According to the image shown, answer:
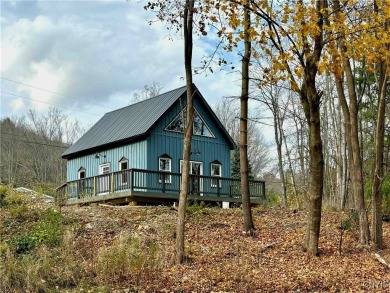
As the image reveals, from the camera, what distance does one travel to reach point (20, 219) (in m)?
11.5

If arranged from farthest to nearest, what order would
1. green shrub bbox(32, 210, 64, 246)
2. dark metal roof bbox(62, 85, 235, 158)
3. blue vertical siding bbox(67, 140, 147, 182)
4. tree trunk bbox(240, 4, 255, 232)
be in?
dark metal roof bbox(62, 85, 235, 158) → blue vertical siding bbox(67, 140, 147, 182) → tree trunk bbox(240, 4, 255, 232) → green shrub bbox(32, 210, 64, 246)

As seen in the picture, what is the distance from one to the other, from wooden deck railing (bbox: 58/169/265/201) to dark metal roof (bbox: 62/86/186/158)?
7.34ft

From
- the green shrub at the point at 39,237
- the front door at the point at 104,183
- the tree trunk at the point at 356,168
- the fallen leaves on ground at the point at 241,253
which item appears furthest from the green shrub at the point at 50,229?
the front door at the point at 104,183

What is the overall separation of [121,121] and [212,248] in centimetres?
1538

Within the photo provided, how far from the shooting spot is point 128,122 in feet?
76.1

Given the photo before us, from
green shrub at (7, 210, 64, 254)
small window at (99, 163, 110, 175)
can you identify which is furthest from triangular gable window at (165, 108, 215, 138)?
green shrub at (7, 210, 64, 254)

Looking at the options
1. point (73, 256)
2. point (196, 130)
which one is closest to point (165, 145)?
point (196, 130)

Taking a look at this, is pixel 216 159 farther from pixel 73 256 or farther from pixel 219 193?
pixel 73 256

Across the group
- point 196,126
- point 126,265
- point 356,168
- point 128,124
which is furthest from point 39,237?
point 196,126

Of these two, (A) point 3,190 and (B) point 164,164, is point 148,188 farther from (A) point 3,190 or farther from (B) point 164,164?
(A) point 3,190

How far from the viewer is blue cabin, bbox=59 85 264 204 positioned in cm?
1927

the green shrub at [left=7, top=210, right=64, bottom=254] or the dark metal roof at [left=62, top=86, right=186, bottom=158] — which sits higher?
the dark metal roof at [left=62, top=86, right=186, bottom=158]

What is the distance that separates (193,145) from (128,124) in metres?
3.25

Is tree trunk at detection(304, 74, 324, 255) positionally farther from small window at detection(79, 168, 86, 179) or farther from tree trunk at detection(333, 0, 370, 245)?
small window at detection(79, 168, 86, 179)
